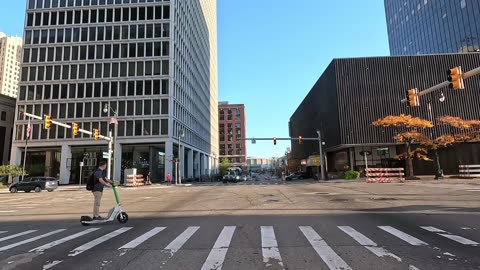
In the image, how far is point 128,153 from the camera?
58.2 m

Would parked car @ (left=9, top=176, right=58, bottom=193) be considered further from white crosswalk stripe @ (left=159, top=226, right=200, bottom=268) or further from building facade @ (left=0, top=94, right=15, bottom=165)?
building facade @ (left=0, top=94, right=15, bottom=165)

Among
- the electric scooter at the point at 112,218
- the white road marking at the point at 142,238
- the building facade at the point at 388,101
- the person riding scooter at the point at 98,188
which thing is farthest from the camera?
the building facade at the point at 388,101

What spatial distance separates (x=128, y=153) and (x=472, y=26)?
200 feet

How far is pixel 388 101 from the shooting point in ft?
161

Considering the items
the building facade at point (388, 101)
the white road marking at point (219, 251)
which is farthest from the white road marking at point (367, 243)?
the building facade at point (388, 101)

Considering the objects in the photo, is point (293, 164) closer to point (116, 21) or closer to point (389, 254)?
point (116, 21)

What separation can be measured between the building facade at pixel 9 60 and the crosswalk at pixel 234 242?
66.8 meters

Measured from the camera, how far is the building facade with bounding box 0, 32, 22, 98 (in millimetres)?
66688

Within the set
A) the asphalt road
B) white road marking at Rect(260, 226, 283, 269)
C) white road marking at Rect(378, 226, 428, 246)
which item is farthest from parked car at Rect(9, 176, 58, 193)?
white road marking at Rect(378, 226, 428, 246)

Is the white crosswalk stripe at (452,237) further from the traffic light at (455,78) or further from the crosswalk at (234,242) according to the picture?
the traffic light at (455,78)

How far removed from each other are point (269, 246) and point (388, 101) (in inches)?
1856

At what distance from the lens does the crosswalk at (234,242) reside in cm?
593

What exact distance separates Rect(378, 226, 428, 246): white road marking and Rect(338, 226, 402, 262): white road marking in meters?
0.75

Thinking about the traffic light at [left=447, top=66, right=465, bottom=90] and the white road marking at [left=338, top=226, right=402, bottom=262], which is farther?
the traffic light at [left=447, top=66, right=465, bottom=90]
